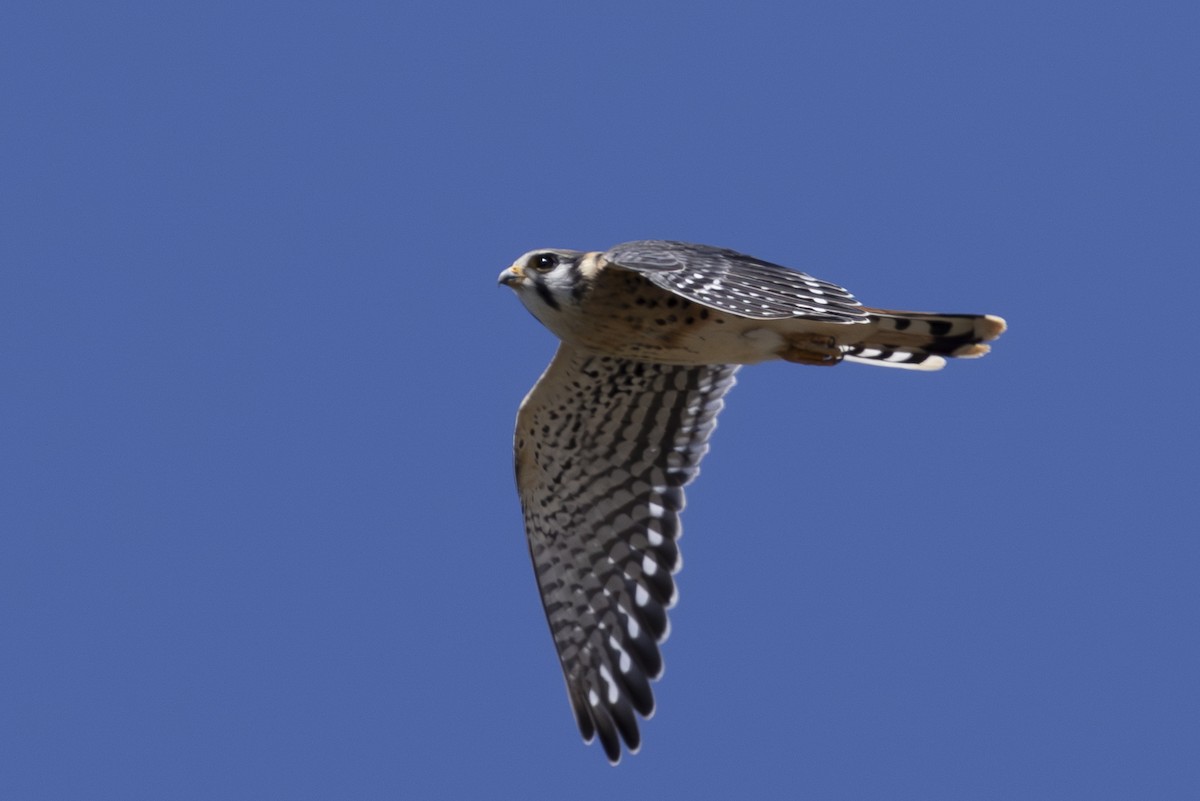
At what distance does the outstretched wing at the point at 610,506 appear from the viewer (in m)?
9.95

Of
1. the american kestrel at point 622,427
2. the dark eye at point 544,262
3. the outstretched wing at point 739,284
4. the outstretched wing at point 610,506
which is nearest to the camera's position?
the outstretched wing at point 739,284

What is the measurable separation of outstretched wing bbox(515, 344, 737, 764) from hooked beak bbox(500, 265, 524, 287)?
93cm

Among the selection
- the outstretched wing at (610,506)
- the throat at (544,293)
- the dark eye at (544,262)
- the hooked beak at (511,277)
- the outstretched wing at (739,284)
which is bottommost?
the outstretched wing at (610,506)

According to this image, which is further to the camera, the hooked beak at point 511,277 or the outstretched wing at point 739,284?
the hooked beak at point 511,277

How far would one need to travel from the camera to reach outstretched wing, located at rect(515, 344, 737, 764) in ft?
32.7

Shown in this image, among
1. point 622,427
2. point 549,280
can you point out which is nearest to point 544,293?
point 549,280

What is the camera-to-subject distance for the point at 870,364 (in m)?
8.98

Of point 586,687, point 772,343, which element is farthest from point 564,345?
point 586,687

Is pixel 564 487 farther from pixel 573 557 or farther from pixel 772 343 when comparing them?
pixel 772 343

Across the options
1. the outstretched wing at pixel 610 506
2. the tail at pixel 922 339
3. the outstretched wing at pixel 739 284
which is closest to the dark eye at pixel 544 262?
the outstretched wing at pixel 739 284

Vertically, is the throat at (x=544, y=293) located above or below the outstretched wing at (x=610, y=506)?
above

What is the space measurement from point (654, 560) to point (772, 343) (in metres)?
1.75

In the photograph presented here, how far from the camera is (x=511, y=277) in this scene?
901cm

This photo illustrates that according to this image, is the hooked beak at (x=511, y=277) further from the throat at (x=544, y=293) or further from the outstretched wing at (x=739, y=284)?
the outstretched wing at (x=739, y=284)
